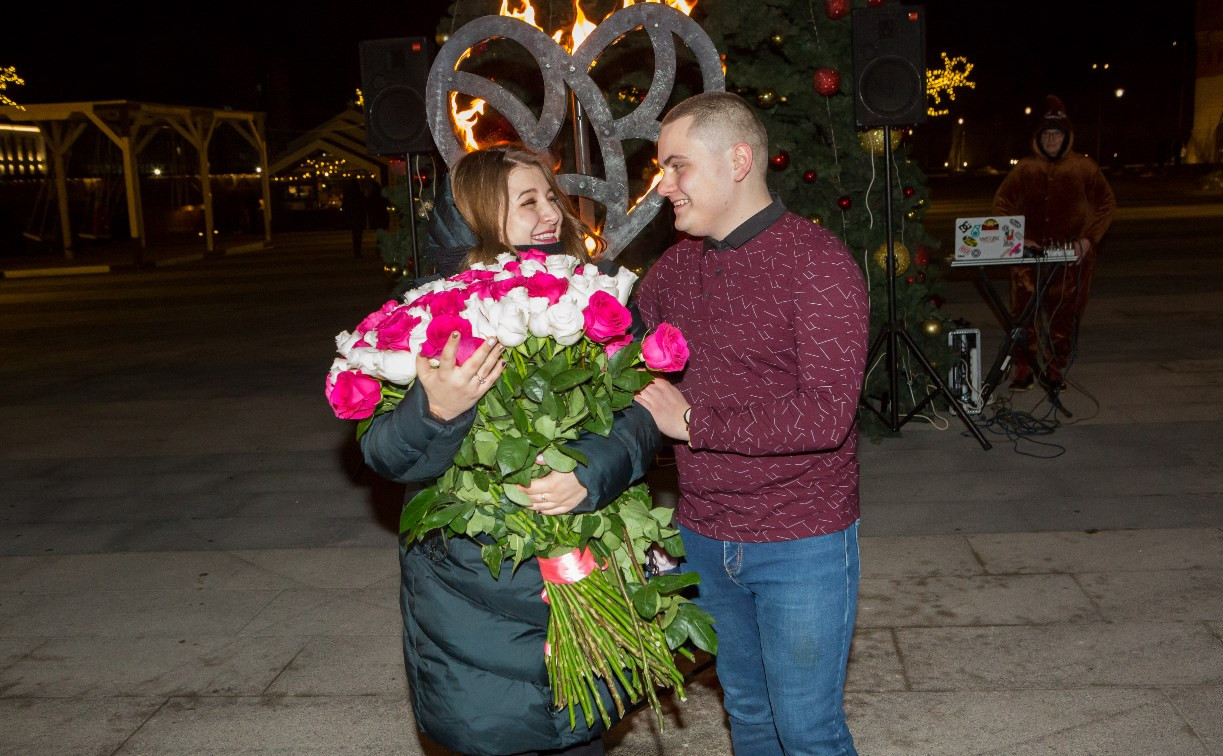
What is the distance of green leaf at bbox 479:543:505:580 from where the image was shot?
2139mm

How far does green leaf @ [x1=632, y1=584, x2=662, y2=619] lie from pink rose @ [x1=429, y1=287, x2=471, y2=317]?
0.68 meters

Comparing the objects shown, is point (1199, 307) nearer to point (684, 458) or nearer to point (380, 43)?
point (380, 43)

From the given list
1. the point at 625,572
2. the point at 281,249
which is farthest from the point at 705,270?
the point at 281,249

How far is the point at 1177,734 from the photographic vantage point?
3234 mm

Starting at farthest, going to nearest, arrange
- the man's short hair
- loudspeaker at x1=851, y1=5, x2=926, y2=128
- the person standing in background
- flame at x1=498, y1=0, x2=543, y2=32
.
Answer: the person standing in background, loudspeaker at x1=851, y1=5, x2=926, y2=128, flame at x1=498, y1=0, x2=543, y2=32, the man's short hair

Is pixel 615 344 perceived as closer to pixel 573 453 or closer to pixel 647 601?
pixel 573 453

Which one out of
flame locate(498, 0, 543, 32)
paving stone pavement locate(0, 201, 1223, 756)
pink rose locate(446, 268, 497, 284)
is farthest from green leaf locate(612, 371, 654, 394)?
flame locate(498, 0, 543, 32)

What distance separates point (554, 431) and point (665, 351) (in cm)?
26

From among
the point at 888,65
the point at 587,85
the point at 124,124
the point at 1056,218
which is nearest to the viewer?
the point at 587,85

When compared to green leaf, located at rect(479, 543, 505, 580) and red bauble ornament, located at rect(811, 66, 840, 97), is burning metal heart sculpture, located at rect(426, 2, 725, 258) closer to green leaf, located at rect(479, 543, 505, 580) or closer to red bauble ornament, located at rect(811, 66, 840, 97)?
green leaf, located at rect(479, 543, 505, 580)

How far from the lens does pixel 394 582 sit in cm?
486

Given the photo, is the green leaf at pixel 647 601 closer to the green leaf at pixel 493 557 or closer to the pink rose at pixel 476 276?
the green leaf at pixel 493 557

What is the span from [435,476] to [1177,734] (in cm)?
246

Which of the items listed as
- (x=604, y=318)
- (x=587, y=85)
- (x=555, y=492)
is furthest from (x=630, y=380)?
(x=587, y=85)
